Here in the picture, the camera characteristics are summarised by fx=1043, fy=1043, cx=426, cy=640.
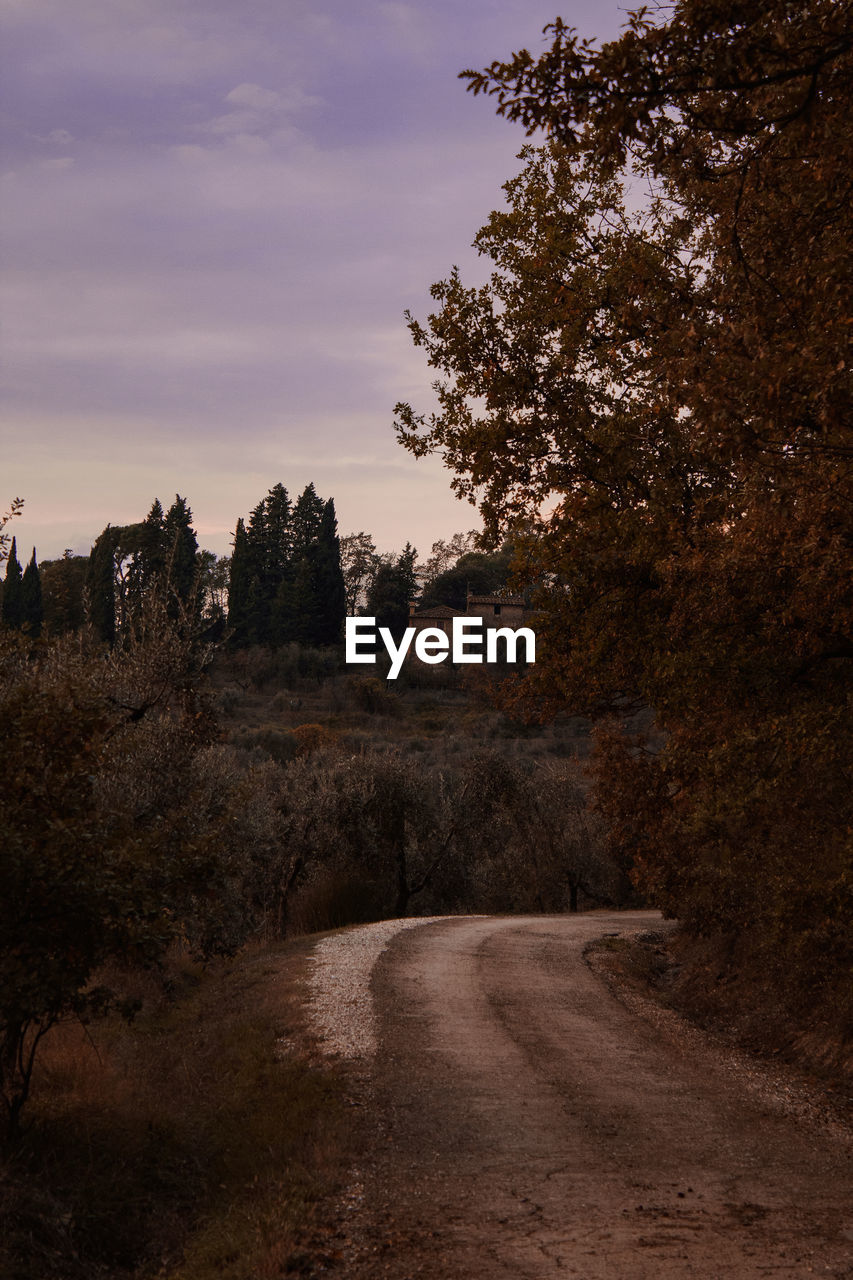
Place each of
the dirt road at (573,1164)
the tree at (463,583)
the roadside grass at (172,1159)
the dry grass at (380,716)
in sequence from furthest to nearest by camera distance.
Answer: the tree at (463,583) < the dry grass at (380,716) < the roadside grass at (172,1159) < the dirt road at (573,1164)

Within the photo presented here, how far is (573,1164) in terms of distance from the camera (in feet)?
26.7

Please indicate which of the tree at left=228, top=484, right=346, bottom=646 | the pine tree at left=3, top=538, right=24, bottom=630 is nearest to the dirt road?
the pine tree at left=3, top=538, right=24, bottom=630

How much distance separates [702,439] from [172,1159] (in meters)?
7.19

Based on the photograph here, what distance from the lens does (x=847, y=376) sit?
702 centimetres

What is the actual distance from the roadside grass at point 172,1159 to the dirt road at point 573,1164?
0.55 meters

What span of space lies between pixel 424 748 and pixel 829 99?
55.7m

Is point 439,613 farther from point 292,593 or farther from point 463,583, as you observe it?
point 292,593

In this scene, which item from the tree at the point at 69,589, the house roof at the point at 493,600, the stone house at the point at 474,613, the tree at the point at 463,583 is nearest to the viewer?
the tree at the point at 69,589

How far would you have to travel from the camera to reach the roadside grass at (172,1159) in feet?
22.9

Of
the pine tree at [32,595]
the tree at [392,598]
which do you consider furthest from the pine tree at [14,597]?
the tree at [392,598]

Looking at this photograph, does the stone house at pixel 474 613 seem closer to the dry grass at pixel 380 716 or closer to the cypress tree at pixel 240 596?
the dry grass at pixel 380 716

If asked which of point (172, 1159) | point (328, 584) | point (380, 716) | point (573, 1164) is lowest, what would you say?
point (172, 1159)

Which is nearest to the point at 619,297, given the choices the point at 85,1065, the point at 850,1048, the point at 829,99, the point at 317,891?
the point at 829,99

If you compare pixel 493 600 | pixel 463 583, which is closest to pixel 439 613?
pixel 493 600
